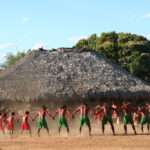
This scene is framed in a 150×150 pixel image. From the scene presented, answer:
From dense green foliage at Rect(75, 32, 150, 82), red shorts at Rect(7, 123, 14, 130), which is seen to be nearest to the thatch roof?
red shorts at Rect(7, 123, 14, 130)

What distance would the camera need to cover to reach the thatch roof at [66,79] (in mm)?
32219

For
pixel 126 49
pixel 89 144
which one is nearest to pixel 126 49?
pixel 126 49

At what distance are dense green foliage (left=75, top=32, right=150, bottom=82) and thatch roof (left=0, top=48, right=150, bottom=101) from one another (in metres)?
12.9

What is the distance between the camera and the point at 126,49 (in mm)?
51312

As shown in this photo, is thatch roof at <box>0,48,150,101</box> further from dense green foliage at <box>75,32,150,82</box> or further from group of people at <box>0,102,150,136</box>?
dense green foliage at <box>75,32,150,82</box>

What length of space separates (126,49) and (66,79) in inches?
737

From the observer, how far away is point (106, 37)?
5409cm

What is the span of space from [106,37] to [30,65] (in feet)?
68.1

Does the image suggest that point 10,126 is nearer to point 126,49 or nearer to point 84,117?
point 84,117

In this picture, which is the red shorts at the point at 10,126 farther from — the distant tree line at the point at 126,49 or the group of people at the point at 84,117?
the distant tree line at the point at 126,49

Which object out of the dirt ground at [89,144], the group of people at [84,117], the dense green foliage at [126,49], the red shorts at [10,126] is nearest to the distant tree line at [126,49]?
the dense green foliage at [126,49]

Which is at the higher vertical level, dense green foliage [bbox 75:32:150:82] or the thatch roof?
dense green foliage [bbox 75:32:150:82]

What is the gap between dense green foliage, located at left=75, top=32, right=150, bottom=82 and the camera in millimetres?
48344

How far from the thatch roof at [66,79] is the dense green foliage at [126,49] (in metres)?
12.9
